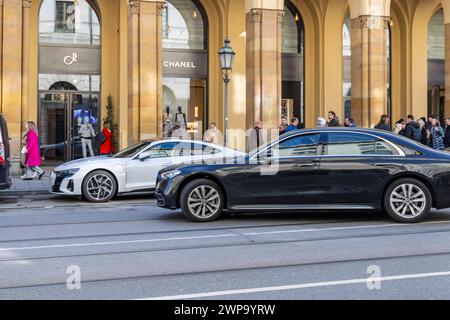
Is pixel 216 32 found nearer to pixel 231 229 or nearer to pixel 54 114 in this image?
pixel 54 114

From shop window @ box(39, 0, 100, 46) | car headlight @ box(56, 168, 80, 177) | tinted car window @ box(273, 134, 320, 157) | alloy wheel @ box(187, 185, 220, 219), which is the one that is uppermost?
shop window @ box(39, 0, 100, 46)

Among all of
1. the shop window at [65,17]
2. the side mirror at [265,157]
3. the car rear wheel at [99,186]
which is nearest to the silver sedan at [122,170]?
the car rear wheel at [99,186]

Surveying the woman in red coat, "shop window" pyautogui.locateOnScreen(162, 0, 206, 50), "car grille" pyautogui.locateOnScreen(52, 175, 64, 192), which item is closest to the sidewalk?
"car grille" pyautogui.locateOnScreen(52, 175, 64, 192)

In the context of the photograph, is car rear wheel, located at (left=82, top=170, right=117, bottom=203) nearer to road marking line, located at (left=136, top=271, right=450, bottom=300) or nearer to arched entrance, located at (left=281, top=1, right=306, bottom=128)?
road marking line, located at (left=136, top=271, right=450, bottom=300)

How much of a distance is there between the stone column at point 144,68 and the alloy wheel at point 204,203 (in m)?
10.1

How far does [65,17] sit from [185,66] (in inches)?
198

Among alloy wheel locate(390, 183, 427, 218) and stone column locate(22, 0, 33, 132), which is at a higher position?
stone column locate(22, 0, 33, 132)

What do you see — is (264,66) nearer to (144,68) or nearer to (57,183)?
(144,68)

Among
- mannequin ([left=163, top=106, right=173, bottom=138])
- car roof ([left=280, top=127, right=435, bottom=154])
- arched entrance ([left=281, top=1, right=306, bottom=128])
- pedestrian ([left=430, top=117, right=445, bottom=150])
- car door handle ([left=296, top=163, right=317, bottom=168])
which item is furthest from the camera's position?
arched entrance ([left=281, top=1, right=306, bottom=128])

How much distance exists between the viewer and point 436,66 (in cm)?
2786

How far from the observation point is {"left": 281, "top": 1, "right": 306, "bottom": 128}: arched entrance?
26.2 m

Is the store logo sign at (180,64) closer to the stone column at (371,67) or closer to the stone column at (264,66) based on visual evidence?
the stone column at (264,66)

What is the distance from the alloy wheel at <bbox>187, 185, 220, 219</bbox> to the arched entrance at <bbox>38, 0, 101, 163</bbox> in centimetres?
1406
